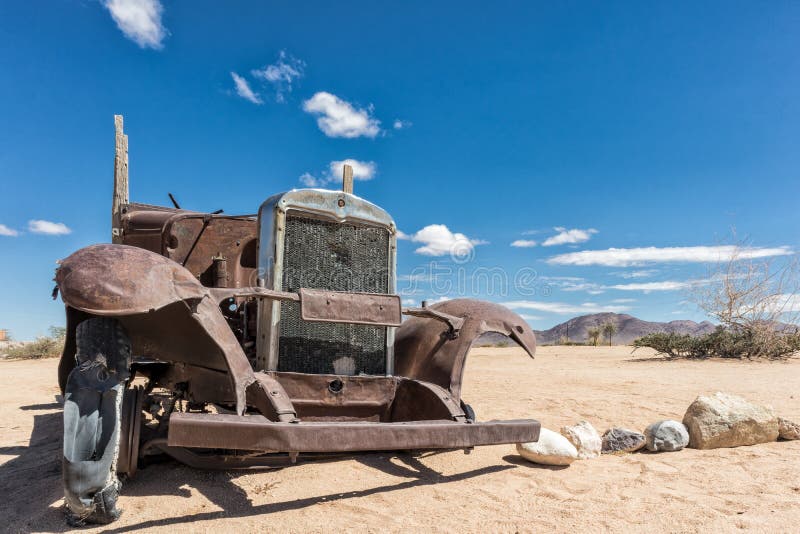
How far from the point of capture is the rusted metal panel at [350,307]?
3598 millimetres

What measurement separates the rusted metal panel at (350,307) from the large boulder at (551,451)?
4.81ft

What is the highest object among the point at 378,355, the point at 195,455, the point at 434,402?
the point at 378,355

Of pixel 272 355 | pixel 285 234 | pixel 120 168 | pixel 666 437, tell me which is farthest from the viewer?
pixel 120 168

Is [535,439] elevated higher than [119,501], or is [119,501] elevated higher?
[535,439]

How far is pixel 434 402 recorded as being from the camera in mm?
3805

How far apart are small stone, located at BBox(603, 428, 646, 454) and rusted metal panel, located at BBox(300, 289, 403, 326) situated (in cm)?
228

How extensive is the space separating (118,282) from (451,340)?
8.36ft

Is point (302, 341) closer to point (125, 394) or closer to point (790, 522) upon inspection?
point (125, 394)

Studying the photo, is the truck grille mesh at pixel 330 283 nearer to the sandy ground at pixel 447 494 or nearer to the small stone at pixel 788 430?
the sandy ground at pixel 447 494

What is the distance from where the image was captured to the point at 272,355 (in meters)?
3.89

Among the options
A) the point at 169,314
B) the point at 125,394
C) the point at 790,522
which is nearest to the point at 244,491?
the point at 125,394

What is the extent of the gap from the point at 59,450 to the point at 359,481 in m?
3.03

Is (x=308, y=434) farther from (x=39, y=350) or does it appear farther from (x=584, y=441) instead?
(x=39, y=350)

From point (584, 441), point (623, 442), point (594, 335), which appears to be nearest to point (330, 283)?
point (584, 441)
